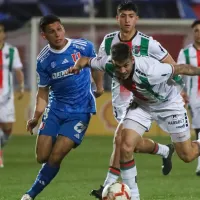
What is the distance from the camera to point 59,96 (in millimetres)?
10922

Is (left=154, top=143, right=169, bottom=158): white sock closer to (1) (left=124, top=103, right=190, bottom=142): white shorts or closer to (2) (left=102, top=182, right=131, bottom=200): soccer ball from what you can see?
(1) (left=124, top=103, right=190, bottom=142): white shorts

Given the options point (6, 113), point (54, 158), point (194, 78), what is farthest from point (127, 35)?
point (6, 113)

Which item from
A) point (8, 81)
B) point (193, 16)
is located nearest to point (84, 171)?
point (8, 81)

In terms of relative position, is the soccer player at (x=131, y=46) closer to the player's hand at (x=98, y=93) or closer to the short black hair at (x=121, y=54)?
the player's hand at (x=98, y=93)

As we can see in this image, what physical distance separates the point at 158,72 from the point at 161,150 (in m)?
2.18

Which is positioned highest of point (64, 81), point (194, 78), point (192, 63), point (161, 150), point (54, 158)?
point (64, 81)

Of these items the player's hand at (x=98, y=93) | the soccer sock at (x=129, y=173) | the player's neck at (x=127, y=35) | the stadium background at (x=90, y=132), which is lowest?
the stadium background at (x=90, y=132)

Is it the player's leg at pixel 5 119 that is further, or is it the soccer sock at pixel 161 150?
the player's leg at pixel 5 119

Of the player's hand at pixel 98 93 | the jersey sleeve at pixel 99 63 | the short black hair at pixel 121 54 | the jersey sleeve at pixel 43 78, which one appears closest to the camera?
the short black hair at pixel 121 54

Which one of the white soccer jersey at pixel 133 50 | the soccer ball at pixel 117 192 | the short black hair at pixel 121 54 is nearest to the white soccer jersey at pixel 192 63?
the white soccer jersey at pixel 133 50

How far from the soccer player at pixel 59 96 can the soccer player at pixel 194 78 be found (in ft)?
11.0

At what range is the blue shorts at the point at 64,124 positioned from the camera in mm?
10629

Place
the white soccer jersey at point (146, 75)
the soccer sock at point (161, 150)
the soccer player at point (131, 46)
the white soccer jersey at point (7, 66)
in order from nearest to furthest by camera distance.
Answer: the white soccer jersey at point (146, 75) < the soccer player at point (131, 46) < the soccer sock at point (161, 150) < the white soccer jersey at point (7, 66)

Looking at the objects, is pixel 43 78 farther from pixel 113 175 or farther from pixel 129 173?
pixel 129 173
